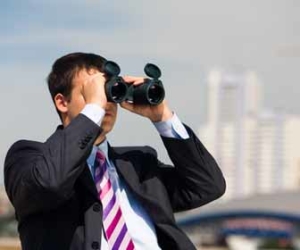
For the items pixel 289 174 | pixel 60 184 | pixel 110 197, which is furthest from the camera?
pixel 289 174

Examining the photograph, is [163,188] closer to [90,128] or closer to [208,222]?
[90,128]

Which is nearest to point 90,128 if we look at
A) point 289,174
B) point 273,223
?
point 273,223

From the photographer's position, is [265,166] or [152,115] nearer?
[152,115]

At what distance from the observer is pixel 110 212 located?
2.53 metres

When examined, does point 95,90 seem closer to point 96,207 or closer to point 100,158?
point 100,158

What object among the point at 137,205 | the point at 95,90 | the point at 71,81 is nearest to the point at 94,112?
the point at 95,90

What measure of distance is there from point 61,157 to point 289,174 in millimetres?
187842

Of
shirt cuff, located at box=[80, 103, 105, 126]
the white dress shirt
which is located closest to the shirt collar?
the white dress shirt

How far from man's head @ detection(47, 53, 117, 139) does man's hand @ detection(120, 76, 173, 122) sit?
60 mm

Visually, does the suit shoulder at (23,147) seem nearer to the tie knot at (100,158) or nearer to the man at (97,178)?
the man at (97,178)

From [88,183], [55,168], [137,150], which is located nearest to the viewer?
[55,168]

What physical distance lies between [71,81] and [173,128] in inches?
11.7

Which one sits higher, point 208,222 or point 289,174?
point 208,222

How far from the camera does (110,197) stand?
2.55m
